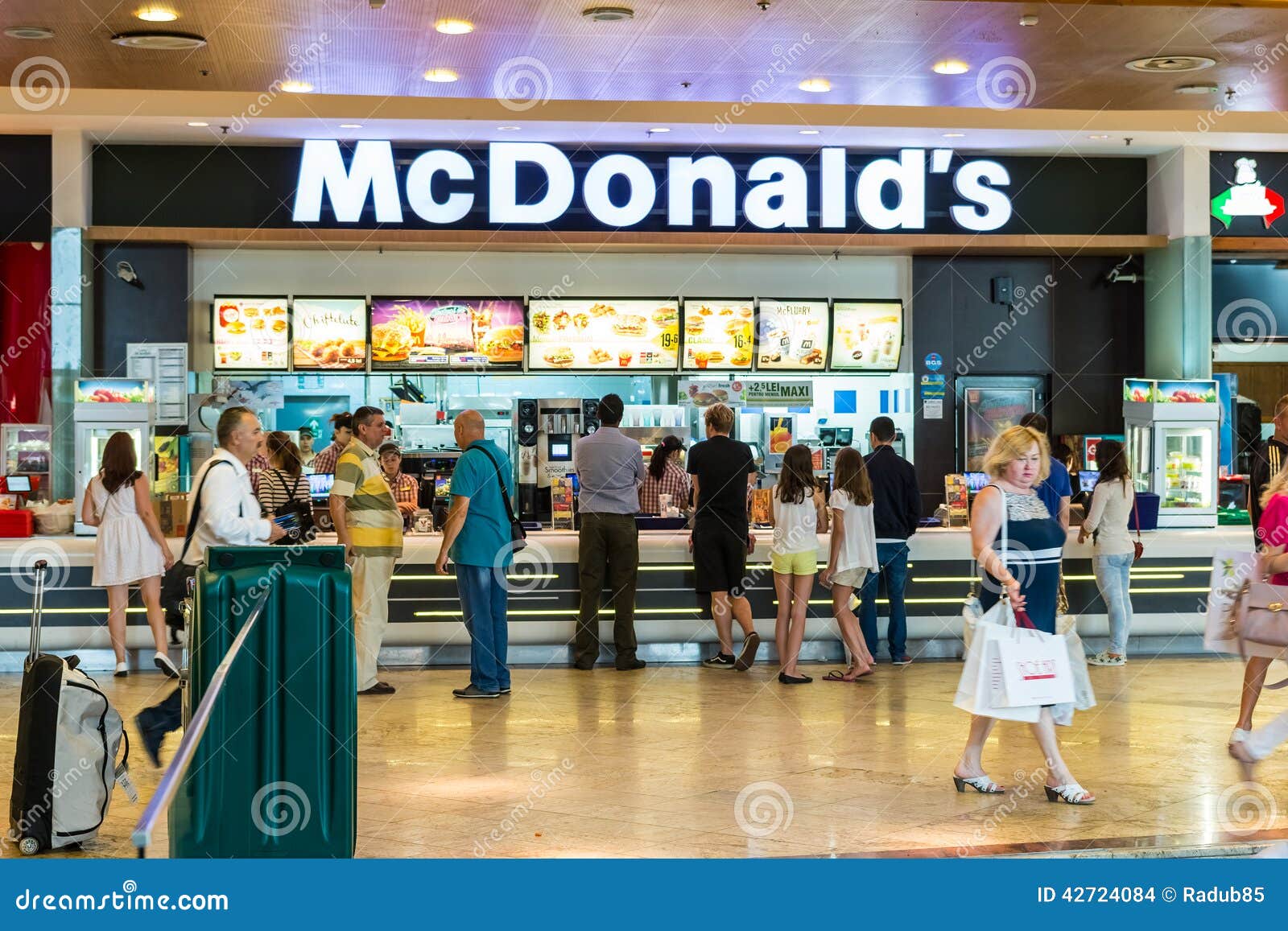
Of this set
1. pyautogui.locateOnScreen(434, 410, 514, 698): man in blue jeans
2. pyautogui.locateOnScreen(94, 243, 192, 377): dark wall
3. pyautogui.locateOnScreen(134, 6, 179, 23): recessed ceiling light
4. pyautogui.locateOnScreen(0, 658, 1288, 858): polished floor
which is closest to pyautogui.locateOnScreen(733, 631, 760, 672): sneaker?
pyautogui.locateOnScreen(0, 658, 1288, 858): polished floor

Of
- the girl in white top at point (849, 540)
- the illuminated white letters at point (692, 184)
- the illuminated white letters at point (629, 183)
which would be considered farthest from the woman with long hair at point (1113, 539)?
the illuminated white letters at point (629, 183)

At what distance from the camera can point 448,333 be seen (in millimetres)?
11953

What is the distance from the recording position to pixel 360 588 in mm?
8258

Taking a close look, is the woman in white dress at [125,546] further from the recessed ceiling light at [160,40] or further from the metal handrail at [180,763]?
the metal handrail at [180,763]

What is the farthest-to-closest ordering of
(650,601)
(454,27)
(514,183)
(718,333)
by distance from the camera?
1. (718,333)
2. (514,183)
3. (650,601)
4. (454,27)

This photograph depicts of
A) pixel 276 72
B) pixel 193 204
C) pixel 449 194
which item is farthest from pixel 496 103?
pixel 276 72

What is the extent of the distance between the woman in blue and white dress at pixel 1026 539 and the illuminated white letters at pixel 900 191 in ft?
21.8

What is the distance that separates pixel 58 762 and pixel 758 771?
2761 millimetres

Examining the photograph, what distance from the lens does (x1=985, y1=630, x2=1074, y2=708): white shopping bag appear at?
5516 millimetres

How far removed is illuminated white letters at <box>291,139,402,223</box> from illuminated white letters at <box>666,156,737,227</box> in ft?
7.23

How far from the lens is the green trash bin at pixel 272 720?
14.2 feet

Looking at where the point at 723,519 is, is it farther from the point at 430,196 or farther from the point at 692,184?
the point at 430,196

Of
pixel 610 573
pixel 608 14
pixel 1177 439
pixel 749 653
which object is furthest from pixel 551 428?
pixel 608 14
